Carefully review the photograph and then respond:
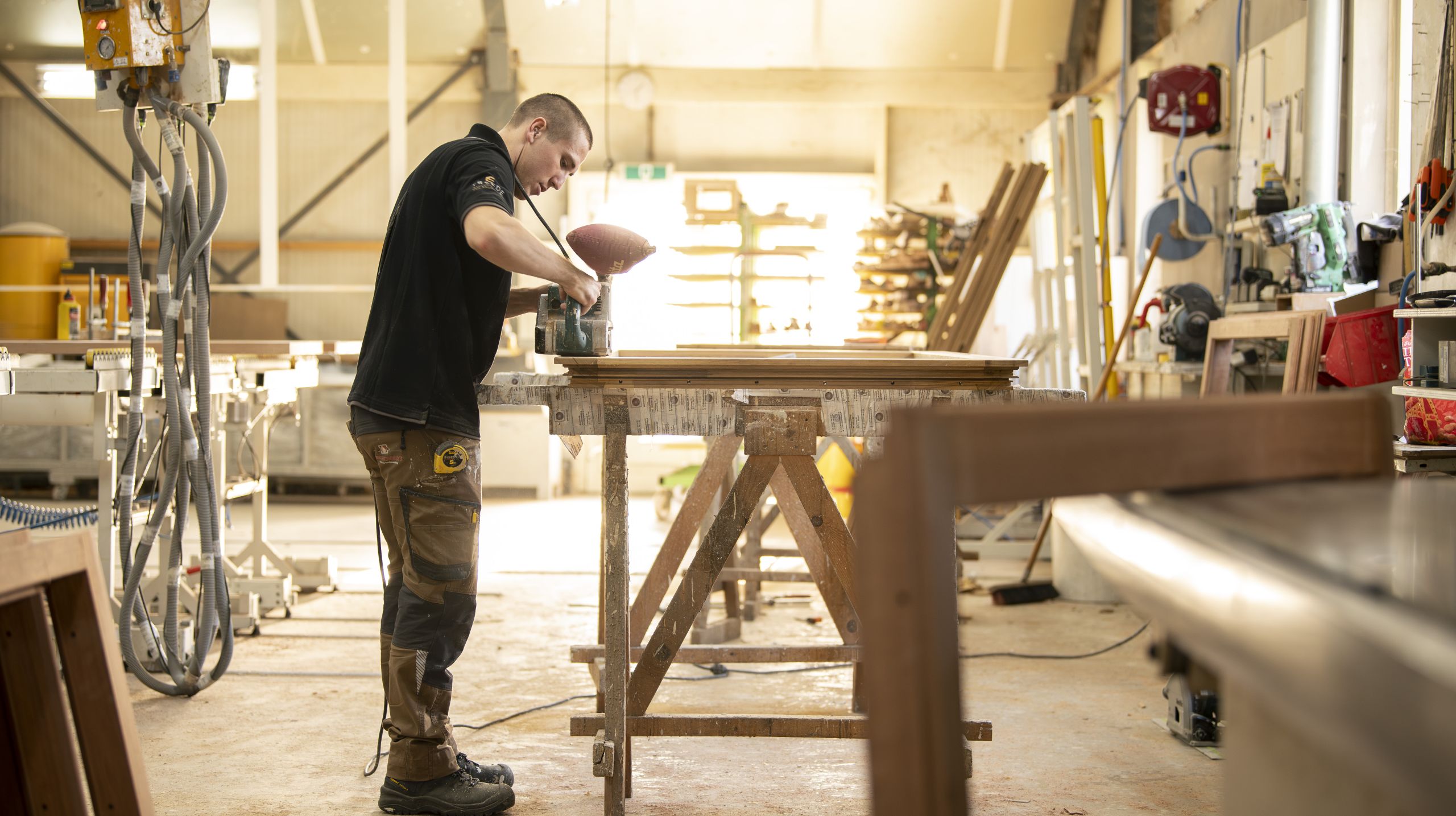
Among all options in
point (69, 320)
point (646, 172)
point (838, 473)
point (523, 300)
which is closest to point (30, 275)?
point (69, 320)

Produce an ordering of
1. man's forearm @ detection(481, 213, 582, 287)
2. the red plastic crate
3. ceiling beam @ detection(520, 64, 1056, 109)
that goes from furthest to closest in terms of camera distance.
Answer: ceiling beam @ detection(520, 64, 1056, 109) < the red plastic crate < man's forearm @ detection(481, 213, 582, 287)

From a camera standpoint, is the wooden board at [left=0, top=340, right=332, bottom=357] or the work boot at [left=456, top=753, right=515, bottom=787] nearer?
the work boot at [left=456, top=753, right=515, bottom=787]

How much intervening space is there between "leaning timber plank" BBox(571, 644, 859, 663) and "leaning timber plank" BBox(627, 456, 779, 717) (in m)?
0.41

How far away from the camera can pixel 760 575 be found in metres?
3.95

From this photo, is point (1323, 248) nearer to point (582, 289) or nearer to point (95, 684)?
point (582, 289)

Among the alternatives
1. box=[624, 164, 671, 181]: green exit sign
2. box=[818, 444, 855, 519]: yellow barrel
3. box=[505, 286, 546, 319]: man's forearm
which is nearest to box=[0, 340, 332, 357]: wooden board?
box=[505, 286, 546, 319]: man's forearm

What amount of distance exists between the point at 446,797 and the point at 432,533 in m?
0.59

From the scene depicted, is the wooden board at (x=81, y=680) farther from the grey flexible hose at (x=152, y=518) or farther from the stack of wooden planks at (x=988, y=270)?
the stack of wooden planks at (x=988, y=270)

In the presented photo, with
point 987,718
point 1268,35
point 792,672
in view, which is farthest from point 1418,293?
point 1268,35

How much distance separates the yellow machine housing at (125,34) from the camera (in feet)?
10.1

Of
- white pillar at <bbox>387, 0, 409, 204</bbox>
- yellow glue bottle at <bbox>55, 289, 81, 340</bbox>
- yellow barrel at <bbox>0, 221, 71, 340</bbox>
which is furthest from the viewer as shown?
yellow barrel at <bbox>0, 221, 71, 340</bbox>

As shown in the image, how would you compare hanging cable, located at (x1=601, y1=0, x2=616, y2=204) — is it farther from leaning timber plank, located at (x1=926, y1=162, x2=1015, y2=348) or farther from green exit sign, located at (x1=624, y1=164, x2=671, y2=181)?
leaning timber plank, located at (x1=926, y1=162, x2=1015, y2=348)

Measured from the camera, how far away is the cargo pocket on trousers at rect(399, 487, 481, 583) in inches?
93.2

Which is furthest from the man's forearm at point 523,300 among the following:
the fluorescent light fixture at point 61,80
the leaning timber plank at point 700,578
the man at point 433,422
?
the fluorescent light fixture at point 61,80
